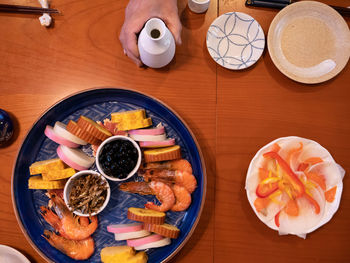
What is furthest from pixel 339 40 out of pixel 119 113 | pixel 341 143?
pixel 119 113

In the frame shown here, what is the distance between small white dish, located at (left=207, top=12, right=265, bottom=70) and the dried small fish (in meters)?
0.82

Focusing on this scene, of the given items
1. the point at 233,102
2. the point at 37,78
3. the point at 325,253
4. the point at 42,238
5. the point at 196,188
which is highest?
the point at 37,78

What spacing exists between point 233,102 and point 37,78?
38.7 inches

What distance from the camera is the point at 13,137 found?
1.27m

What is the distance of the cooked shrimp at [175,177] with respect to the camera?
4.07ft

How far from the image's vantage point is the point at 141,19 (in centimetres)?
121

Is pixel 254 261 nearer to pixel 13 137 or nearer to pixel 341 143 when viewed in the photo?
pixel 341 143

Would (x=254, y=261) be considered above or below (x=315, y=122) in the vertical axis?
below

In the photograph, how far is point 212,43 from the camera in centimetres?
133

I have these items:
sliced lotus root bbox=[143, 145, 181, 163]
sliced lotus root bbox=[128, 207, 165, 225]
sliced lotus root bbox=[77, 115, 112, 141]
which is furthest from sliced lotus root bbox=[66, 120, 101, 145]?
sliced lotus root bbox=[128, 207, 165, 225]

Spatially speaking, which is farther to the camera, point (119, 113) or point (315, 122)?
point (315, 122)

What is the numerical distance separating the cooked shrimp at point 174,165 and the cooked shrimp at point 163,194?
80 mm

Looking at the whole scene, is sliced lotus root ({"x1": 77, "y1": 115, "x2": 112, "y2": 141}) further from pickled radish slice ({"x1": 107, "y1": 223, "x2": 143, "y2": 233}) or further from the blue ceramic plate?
pickled radish slice ({"x1": 107, "y1": 223, "x2": 143, "y2": 233})

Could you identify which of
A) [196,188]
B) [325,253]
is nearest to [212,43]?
[196,188]
